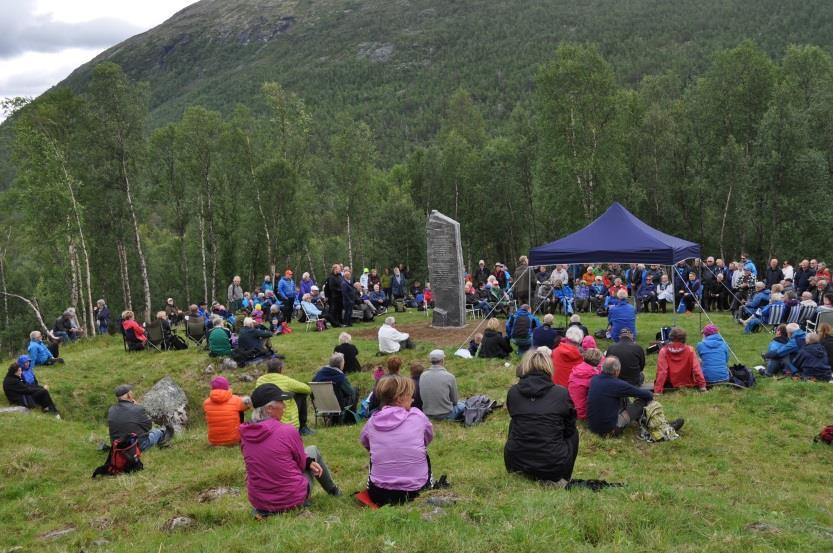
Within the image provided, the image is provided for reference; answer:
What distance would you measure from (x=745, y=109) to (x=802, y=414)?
101ft

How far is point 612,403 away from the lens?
28.6 ft

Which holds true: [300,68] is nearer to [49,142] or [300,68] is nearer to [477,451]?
[49,142]

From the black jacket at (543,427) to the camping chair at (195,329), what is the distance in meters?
12.8

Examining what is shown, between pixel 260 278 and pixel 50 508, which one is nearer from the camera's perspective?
pixel 50 508

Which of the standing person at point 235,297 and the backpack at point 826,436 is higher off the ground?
the standing person at point 235,297

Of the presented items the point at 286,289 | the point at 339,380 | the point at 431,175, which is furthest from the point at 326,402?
the point at 431,175

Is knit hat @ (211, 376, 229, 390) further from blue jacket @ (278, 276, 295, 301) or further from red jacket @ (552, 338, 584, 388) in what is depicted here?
blue jacket @ (278, 276, 295, 301)

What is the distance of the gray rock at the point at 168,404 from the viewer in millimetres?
12380

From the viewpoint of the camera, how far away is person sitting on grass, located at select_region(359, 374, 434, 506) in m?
5.94

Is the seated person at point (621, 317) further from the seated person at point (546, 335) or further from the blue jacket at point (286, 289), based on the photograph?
the blue jacket at point (286, 289)

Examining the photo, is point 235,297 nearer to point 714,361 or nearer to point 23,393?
point 23,393

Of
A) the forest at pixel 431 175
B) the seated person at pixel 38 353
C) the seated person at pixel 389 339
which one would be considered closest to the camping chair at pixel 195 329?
the seated person at pixel 38 353

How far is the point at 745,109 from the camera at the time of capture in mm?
36219

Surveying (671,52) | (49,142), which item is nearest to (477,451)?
(49,142)
